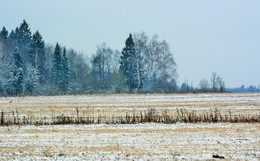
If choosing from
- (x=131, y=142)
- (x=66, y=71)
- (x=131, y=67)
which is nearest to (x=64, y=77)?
(x=66, y=71)

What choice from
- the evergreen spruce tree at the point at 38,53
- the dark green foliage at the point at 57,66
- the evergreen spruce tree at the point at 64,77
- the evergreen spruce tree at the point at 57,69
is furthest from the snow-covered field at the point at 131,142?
the evergreen spruce tree at the point at 38,53

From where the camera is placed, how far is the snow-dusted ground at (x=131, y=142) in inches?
788

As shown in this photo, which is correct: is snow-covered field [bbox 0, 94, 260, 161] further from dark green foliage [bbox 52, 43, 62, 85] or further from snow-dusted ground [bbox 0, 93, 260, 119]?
dark green foliage [bbox 52, 43, 62, 85]

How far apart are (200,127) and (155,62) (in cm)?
7205

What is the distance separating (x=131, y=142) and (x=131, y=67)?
271ft

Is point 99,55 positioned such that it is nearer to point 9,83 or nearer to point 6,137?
point 9,83

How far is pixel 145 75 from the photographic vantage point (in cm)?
10650

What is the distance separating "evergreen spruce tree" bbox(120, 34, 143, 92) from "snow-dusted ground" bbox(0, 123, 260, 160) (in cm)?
6942

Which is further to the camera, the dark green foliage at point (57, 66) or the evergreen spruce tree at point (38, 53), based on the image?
the evergreen spruce tree at point (38, 53)

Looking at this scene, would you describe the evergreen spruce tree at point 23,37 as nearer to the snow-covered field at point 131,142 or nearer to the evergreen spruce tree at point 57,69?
the evergreen spruce tree at point 57,69

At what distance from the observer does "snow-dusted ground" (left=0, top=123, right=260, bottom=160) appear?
65.7 feet

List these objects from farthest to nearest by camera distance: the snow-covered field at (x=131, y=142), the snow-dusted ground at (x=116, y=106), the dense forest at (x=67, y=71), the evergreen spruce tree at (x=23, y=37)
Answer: the evergreen spruce tree at (x=23, y=37) → the dense forest at (x=67, y=71) → the snow-dusted ground at (x=116, y=106) → the snow-covered field at (x=131, y=142)

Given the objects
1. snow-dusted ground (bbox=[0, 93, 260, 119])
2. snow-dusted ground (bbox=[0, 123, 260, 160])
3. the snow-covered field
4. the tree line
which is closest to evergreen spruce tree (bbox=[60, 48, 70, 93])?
the tree line

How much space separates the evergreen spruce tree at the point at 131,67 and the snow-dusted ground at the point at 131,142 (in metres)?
69.4
